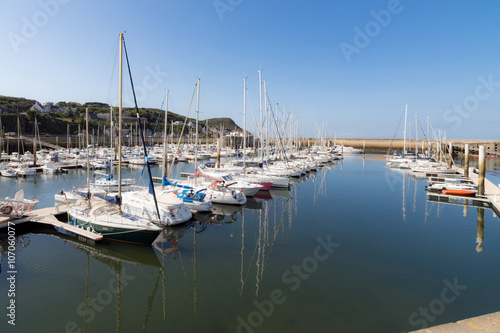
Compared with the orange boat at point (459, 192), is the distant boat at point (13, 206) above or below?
above

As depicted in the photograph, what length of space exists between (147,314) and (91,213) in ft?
26.5

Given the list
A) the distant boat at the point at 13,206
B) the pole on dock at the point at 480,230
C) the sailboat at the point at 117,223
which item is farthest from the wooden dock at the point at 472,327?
the distant boat at the point at 13,206

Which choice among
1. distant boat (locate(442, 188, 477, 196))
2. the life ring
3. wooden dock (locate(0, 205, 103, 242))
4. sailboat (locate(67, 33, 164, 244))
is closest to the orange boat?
distant boat (locate(442, 188, 477, 196))

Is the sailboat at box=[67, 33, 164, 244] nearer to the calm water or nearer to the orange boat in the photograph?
the calm water

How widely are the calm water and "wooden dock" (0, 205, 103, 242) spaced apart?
0.56 metres

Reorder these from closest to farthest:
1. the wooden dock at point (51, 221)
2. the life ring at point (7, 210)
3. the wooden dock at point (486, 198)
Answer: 1. the wooden dock at point (51, 221)
2. the life ring at point (7, 210)
3. the wooden dock at point (486, 198)

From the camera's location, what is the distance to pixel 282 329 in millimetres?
8719

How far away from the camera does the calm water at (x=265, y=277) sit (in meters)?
9.23

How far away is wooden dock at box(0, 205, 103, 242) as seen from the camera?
48.4 ft

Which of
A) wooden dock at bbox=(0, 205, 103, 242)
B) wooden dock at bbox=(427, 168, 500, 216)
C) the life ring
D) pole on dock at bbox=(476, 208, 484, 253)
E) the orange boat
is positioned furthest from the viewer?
the orange boat

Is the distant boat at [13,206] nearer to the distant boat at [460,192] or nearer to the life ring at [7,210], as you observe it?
the life ring at [7,210]

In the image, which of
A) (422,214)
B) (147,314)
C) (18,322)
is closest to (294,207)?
(422,214)

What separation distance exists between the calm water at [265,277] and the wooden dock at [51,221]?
0.56m

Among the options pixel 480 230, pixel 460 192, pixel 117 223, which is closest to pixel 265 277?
pixel 117 223
